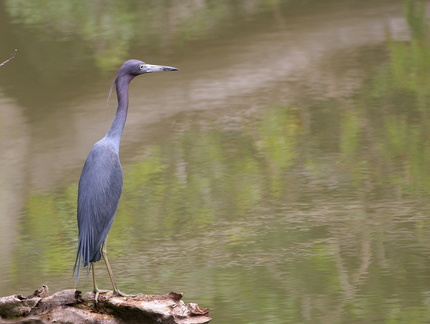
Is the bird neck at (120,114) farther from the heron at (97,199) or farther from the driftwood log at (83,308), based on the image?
the driftwood log at (83,308)

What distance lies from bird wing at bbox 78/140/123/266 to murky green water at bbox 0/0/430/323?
0.73 metres

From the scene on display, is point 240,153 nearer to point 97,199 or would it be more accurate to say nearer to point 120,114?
point 120,114

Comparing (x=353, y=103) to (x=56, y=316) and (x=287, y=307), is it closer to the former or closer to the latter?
(x=287, y=307)

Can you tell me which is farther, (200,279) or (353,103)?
(353,103)

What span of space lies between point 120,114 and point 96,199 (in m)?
0.62

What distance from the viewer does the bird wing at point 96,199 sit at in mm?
6234

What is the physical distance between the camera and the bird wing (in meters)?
6.23

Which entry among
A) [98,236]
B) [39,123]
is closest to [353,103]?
[39,123]

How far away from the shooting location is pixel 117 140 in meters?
6.46

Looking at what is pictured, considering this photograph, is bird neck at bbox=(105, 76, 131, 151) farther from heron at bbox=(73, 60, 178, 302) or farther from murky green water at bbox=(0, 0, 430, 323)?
murky green water at bbox=(0, 0, 430, 323)

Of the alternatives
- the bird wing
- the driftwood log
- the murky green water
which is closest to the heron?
the bird wing

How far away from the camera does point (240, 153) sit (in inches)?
390

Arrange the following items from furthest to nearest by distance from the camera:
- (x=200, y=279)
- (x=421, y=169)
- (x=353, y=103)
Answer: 1. (x=353, y=103)
2. (x=421, y=169)
3. (x=200, y=279)

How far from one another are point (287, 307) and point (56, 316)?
1.48 m
